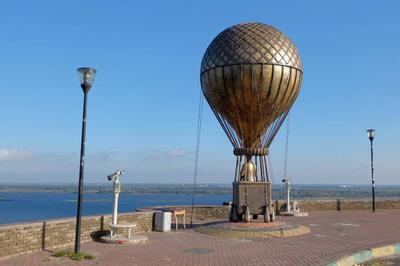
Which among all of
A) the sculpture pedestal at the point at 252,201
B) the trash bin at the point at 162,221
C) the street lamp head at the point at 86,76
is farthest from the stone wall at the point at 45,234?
the sculpture pedestal at the point at 252,201

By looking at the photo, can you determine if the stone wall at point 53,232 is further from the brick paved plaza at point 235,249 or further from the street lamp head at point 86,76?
the street lamp head at point 86,76

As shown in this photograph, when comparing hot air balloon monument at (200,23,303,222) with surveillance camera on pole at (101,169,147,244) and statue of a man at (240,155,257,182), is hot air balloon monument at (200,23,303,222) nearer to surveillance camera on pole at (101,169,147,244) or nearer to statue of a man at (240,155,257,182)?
statue of a man at (240,155,257,182)

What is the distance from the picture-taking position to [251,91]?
21.0 m

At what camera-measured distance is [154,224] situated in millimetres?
19797

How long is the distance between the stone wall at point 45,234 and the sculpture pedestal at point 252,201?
5822 millimetres

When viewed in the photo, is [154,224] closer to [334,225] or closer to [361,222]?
[334,225]

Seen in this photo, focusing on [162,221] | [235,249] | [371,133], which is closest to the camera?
[235,249]

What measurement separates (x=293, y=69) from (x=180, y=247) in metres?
10.3

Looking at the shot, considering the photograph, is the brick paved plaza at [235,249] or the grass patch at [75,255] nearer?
the grass patch at [75,255]

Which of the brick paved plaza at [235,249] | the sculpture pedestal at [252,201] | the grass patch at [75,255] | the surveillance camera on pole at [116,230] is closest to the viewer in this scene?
the grass patch at [75,255]

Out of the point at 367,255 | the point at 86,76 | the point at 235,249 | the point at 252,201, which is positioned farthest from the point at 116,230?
the point at 367,255

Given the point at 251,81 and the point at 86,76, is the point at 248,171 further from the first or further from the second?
the point at 86,76

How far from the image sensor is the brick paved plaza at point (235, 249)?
1286 cm

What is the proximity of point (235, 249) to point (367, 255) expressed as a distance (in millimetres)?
4199
